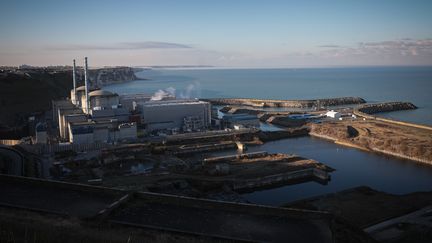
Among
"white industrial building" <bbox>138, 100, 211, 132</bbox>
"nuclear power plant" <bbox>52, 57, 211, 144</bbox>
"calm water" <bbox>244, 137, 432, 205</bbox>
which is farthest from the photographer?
"white industrial building" <bbox>138, 100, 211, 132</bbox>

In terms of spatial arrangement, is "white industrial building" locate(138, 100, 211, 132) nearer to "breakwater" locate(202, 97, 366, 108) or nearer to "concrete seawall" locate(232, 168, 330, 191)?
"concrete seawall" locate(232, 168, 330, 191)

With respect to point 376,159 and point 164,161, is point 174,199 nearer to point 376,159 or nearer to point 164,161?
point 164,161

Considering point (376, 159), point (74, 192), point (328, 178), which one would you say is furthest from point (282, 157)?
point (74, 192)

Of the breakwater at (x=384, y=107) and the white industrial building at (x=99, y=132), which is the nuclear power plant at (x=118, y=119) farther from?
the breakwater at (x=384, y=107)

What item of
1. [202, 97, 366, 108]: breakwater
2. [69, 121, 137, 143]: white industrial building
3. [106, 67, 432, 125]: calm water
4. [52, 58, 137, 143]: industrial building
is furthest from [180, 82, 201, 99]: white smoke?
[69, 121, 137, 143]: white industrial building

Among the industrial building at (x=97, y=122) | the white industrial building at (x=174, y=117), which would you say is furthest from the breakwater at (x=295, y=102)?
the industrial building at (x=97, y=122)

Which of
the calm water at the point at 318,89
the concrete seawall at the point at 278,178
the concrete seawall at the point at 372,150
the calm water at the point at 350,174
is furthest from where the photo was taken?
the calm water at the point at 318,89

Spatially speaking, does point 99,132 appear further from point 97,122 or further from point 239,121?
point 239,121
